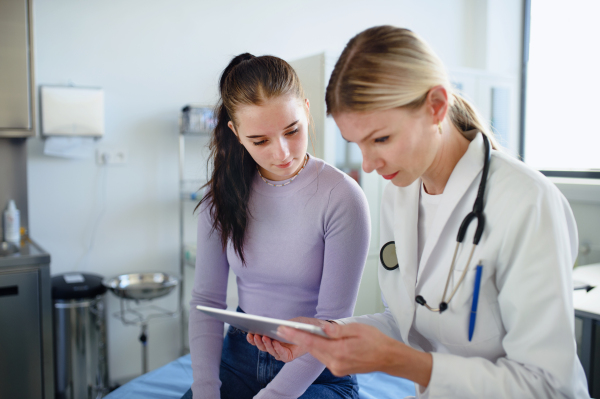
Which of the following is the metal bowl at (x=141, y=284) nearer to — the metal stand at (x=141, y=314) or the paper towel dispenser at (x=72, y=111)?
the metal stand at (x=141, y=314)

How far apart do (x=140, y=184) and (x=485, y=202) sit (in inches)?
89.8

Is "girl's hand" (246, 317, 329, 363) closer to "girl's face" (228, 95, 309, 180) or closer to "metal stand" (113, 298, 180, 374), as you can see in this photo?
"girl's face" (228, 95, 309, 180)

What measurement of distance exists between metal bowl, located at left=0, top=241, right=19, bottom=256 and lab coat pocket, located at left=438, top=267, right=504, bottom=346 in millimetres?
2005

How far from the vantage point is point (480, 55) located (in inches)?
144

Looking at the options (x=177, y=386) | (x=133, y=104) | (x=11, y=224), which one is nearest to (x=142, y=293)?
(x=11, y=224)

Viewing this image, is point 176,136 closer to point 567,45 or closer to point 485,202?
point 485,202

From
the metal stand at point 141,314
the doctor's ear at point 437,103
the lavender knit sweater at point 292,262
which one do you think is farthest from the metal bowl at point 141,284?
the doctor's ear at point 437,103

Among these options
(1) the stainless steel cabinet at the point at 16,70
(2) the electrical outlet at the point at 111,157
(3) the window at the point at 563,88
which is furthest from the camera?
(3) the window at the point at 563,88

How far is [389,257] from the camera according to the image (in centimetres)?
112

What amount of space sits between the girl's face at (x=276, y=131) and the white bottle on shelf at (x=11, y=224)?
1.71 m

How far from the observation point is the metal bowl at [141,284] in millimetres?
2330

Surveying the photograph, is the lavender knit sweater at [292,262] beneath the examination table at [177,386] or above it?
above

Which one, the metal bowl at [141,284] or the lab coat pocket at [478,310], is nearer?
the lab coat pocket at [478,310]

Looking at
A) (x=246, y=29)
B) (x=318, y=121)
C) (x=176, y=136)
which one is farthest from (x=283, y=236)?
(x=246, y=29)
